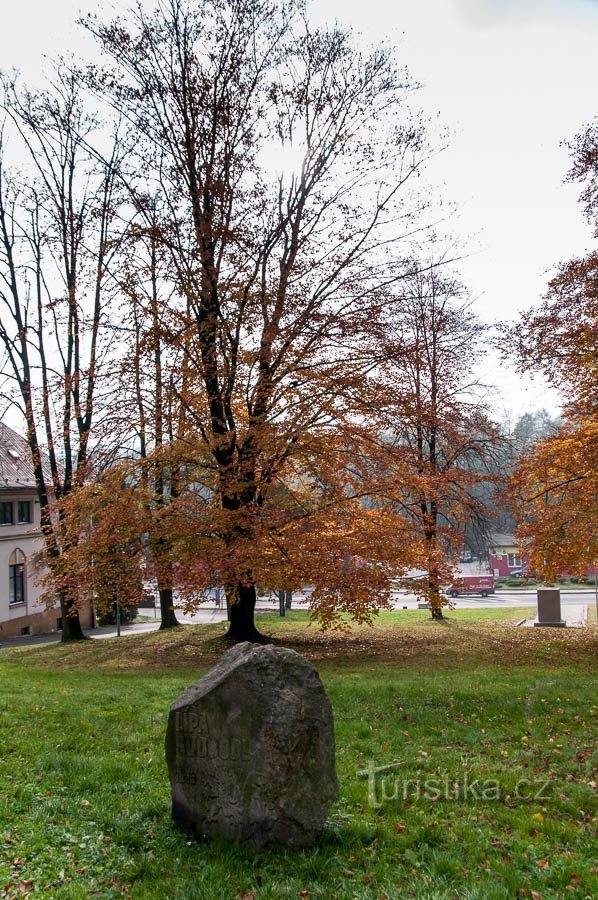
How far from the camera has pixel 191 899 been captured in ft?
13.4

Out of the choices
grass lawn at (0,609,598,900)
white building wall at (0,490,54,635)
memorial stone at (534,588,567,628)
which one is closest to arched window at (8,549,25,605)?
white building wall at (0,490,54,635)

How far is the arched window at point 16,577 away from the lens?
32.1 metres

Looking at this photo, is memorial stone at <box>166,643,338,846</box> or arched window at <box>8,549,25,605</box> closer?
memorial stone at <box>166,643,338,846</box>

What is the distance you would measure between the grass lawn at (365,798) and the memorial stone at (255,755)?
184mm

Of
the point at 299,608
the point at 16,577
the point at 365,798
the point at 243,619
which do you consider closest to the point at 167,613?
the point at 243,619

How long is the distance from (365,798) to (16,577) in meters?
31.1

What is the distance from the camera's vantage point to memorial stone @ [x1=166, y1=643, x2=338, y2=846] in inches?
184

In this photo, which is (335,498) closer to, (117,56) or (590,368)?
(590,368)

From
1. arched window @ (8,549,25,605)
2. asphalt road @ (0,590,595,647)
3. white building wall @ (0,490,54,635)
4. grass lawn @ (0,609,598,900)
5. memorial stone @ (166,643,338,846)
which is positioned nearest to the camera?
grass lawn @ (0,609,598,900)

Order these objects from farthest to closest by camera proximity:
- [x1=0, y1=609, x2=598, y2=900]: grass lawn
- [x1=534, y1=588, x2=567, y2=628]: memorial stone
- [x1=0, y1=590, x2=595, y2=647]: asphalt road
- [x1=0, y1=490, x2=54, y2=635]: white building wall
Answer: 1. [x1=0, y1=490, x2=54, y2=635]: white building wall
2. [x1=0, y1=590, x2=595, y2=647]: asphalt road
3. [x1=534, y1=588, x2=567, y2=628]: memorial stone
4. [x1=0, y1=609, x2=598, y2=900]: grass lawn

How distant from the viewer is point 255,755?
15.4ft

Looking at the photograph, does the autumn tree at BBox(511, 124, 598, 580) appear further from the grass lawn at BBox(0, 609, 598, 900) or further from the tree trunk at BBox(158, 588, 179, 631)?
the tree trunk at BBox(158, 588, 179, 631)

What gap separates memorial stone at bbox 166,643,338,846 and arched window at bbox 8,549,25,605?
30022mm

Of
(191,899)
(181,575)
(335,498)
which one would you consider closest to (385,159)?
(335,498)
